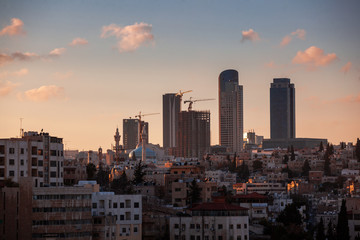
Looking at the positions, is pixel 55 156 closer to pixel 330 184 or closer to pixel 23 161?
pixel 23 161

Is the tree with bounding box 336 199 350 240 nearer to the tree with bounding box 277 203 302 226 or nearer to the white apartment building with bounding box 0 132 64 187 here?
the tree with bounding box 277 203 302 226

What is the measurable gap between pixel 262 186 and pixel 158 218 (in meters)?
83.9

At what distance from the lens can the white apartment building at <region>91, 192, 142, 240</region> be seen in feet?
298

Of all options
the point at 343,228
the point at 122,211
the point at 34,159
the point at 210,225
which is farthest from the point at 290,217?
the point at 34,159

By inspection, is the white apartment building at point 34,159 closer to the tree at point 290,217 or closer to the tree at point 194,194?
the tree at point 194,194

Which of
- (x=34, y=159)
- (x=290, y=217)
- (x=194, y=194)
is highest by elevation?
(x=34, y=159)

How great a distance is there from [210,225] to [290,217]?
78.7ft

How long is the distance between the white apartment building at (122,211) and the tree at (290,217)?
2649 centimetres

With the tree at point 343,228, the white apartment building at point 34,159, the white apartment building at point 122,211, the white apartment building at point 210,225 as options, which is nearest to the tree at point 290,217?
the tree at point 343,228

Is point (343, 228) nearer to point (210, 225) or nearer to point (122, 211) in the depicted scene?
point (210, 225)

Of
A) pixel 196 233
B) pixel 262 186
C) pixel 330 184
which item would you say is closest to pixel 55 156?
pixel 196 233

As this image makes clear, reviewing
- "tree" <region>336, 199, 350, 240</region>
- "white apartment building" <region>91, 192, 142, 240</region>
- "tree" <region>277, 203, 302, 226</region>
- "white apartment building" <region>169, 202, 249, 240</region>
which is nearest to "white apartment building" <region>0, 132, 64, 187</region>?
"white apartment building" <region>91, 192, 142, 240</region>

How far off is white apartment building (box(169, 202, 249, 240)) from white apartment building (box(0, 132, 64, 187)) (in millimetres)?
14628

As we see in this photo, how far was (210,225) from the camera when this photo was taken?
9494cm
